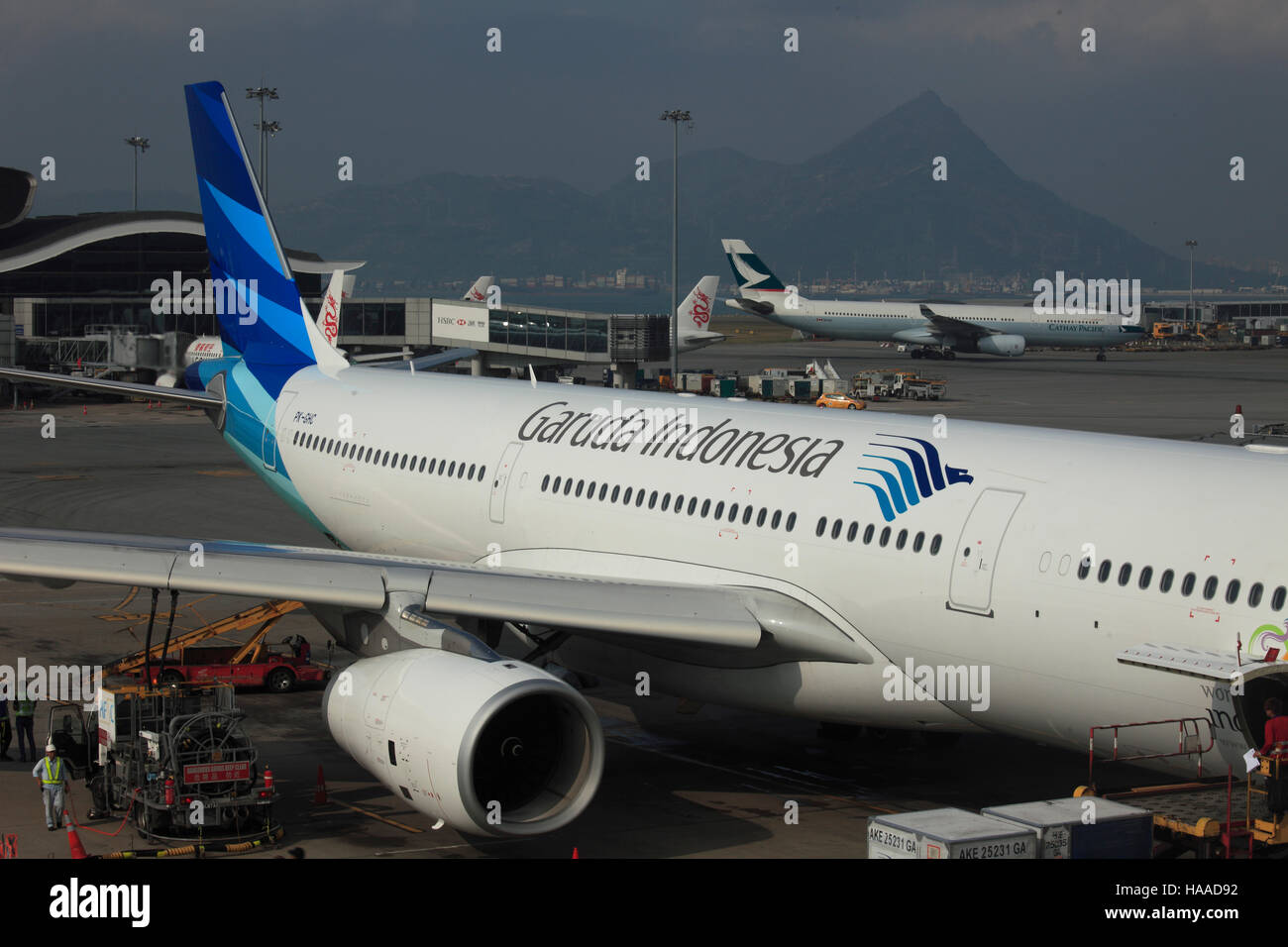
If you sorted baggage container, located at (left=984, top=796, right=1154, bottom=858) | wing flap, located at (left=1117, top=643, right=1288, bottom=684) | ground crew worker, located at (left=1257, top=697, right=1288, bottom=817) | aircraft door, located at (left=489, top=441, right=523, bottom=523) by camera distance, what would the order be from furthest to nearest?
aircraft door, located at (left=489, top=441, right=523, bottom=523) < ground crew worker, located at (left=1257, top=697, right=1288, bottom=817) < wing flap, located at (left=1117, top=643, right=1288, bottom=684) < baggage container, located at (left=984, top=796, right=1154, bottom=858)

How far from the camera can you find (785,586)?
→ 55.6 feet

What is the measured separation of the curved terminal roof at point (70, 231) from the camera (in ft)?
277

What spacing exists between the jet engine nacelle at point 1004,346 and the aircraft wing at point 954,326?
1.45m

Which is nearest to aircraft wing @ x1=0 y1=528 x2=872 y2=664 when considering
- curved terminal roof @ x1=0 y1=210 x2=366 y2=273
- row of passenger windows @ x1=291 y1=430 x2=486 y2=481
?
row of passenger windows @ x1=291 y1=430 x2=486 y2=481

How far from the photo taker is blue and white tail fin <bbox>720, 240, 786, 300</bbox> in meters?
120

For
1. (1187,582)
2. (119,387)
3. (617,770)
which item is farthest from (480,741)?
(119,387)

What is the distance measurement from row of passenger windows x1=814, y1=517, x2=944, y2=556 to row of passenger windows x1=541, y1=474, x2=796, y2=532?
0.45 m

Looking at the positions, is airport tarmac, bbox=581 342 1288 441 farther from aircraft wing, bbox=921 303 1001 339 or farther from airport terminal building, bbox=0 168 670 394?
airport terminal building, bbox=0 168 670 394

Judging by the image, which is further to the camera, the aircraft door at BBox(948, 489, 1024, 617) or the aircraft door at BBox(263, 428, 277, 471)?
the aircraft door at BBox(263, 428, 277, 471)

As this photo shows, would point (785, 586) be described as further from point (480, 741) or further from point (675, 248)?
point (675, 248)

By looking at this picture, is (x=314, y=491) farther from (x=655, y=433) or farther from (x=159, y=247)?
(x=159, y=247)

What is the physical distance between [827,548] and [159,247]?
8298 centimetres

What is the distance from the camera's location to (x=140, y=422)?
215ft
